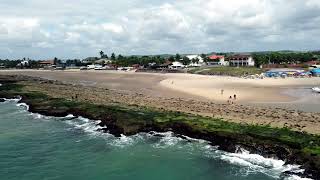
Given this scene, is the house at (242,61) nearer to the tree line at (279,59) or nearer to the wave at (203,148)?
the tree line at (279,59)

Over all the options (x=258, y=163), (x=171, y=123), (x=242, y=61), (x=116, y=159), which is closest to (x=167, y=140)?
(x=171, y=123)

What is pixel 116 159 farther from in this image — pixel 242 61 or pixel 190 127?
pixel 242 61

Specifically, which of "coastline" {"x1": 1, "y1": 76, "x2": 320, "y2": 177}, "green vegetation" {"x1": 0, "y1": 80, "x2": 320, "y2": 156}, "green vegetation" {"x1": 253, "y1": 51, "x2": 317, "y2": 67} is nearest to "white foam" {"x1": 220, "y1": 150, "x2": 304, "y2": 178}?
"coastline" {"x1": 1, "y1": 76, "x2": 320, "y2": 177}

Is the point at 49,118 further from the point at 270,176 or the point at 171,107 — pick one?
the point at 270,176

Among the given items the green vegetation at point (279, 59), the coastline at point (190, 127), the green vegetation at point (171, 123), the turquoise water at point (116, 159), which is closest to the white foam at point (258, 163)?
the turquoise water at point (116, 159)

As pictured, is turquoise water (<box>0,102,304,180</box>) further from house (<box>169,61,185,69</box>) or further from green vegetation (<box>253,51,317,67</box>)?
house (<box>169,61,185,69</box>)
